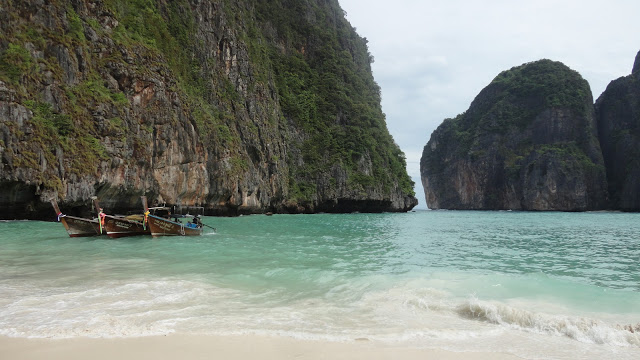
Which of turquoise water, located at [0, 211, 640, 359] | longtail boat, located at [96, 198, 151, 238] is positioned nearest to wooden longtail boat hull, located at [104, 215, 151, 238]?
longtail boat, located at [96, 198, 151, 238]

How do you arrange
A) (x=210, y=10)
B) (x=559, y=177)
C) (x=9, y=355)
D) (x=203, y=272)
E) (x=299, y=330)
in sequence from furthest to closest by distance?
1. (x=559, y=177)
2. (x=210, y=10)
3. (x=203, y=272)
4. (x=299, y=330)
5. (x=9, y=355)

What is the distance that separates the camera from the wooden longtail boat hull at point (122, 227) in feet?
58.6

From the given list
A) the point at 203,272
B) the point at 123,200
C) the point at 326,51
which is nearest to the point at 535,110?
the point at 326,51

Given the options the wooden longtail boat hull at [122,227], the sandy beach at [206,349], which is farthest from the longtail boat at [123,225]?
the sandy beach at [206,349]

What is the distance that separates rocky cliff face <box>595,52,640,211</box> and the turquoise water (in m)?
87.3

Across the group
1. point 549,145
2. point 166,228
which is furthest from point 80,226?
point 549,145

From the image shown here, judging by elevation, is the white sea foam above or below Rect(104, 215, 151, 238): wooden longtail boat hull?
below

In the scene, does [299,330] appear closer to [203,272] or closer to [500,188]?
[203,272]

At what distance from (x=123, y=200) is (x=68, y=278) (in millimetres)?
22499

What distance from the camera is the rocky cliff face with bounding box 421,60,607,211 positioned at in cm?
8756

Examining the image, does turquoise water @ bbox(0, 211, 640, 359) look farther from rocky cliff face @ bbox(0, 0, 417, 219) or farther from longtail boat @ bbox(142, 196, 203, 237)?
rocky cliff face @ bbox(0, 0, 417, 219)

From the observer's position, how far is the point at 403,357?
13.8 feet

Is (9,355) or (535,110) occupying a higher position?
(535,110)

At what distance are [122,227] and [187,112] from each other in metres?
17.9
